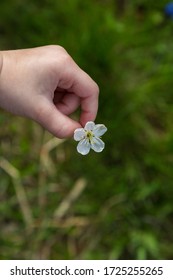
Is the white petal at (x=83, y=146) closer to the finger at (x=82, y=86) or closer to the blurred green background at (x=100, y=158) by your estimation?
the finger at (x=82, y=86)

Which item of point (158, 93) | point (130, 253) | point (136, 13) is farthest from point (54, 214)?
point (136, 13)

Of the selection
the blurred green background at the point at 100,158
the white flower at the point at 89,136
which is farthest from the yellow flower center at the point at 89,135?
the blurred green background at the point at 100,158

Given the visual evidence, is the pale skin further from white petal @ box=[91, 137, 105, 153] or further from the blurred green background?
the blurred green background

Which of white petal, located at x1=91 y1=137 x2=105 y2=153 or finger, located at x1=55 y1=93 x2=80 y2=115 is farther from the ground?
finger, located at x1=55 y1=93 x2=80 y2=115

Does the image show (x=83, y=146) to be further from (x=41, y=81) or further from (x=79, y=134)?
(x=41, y=81)

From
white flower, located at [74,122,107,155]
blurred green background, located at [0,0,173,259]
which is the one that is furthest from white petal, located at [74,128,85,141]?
blurred green background, located at [0,0,173,259]

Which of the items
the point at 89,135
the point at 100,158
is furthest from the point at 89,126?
the point at 100,158
